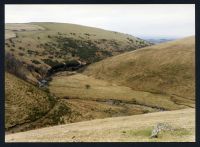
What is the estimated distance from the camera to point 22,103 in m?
54.9

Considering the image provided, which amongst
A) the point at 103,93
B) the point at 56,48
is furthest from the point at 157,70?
the point at 56,48

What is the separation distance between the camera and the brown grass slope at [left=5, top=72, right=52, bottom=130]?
50.7m

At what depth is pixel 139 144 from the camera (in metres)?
18.2

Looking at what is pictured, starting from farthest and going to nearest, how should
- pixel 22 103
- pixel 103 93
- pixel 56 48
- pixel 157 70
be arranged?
pixel 56 48
pixel 157 70
pixel 103 93
pixel 22 103

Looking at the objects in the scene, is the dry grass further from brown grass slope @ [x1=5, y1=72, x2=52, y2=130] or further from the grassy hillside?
brown grass slope @ [x1=5, y1=72, x2=52, y2=130]

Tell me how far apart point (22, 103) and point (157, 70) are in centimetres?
4892

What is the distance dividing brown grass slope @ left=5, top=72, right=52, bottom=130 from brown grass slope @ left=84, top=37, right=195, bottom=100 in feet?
98.8

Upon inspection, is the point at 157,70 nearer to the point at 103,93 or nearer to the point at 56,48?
the point at 103,93

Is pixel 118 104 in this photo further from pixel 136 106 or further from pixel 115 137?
pixel 115 137

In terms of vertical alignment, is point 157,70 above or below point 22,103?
above

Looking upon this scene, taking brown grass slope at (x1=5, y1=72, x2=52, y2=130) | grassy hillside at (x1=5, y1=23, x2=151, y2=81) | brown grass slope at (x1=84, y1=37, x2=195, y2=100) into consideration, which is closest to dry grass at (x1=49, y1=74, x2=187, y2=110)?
brown grass slope at (x1=84, y1=37, x2=195, y2=100)

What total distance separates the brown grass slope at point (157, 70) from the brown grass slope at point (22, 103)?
98.8 feet

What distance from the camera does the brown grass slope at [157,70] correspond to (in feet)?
282

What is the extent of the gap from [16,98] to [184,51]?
58884 mm
